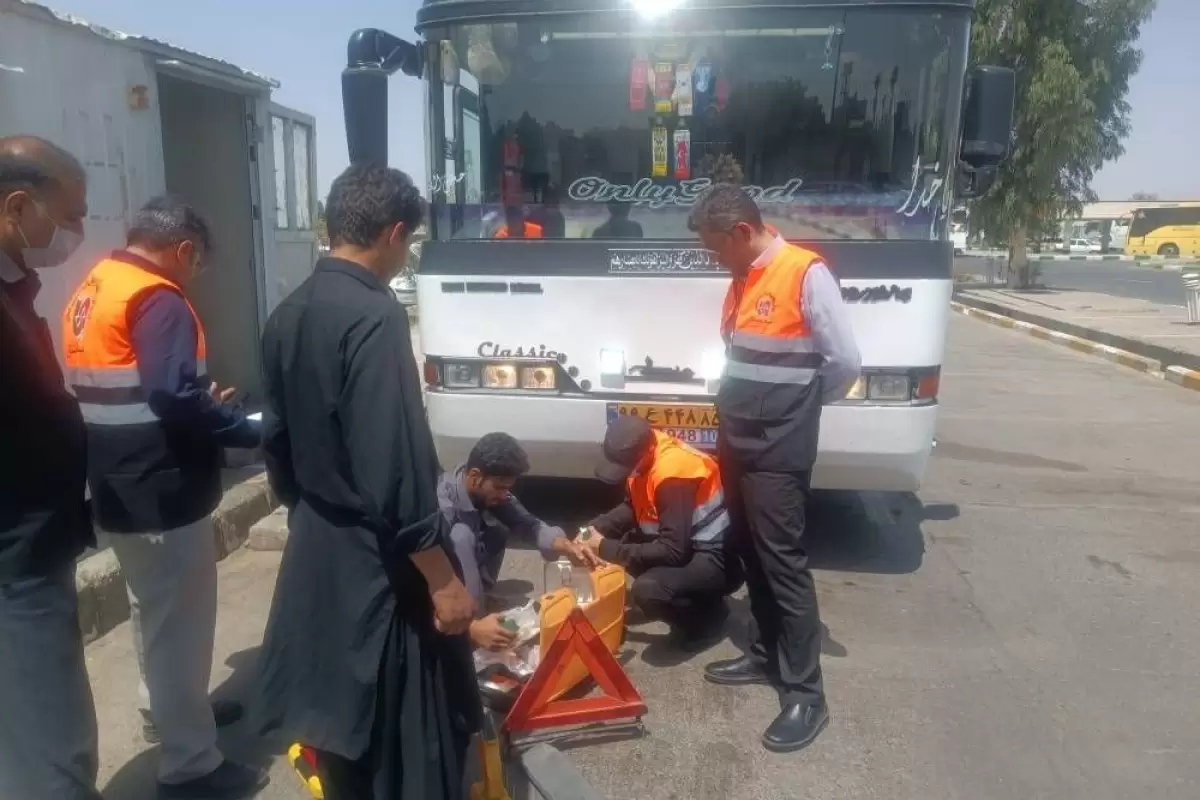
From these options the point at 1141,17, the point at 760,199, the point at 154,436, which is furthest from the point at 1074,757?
the point at 1141,17

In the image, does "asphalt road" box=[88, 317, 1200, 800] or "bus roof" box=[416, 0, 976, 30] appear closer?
"asphalt road" box=[88, 317, 1200, 800]

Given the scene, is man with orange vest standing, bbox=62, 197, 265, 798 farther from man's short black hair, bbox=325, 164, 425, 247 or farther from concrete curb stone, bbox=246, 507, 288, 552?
concrete curb stone, bbox=246, 507, 288, 552

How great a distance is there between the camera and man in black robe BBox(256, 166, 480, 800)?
2104 mm

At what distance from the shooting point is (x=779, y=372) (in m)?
3.51

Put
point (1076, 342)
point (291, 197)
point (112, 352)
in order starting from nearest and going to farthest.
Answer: point (112, 352) → point (291, 197) → point (1076, 342)

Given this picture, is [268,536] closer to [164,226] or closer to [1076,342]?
[164,226]

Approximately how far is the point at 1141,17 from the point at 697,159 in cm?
2495

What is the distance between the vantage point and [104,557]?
4.46 metres

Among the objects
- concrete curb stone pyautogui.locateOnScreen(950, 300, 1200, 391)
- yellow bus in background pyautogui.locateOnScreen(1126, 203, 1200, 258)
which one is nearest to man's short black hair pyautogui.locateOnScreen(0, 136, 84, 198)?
concrete curb stone pyautogui.locateOnScreen(950, 300, 1200, 391)

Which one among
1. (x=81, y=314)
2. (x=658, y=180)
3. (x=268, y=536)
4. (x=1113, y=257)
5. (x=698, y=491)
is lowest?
(x=268, y=536)

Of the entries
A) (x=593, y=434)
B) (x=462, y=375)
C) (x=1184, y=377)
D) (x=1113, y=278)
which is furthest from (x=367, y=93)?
(x=1113, y=278)

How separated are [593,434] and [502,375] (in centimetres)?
56

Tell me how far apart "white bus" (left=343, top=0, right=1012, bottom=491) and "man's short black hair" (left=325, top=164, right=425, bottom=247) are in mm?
2682

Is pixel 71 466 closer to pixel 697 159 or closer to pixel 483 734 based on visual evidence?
pixel 483 734
